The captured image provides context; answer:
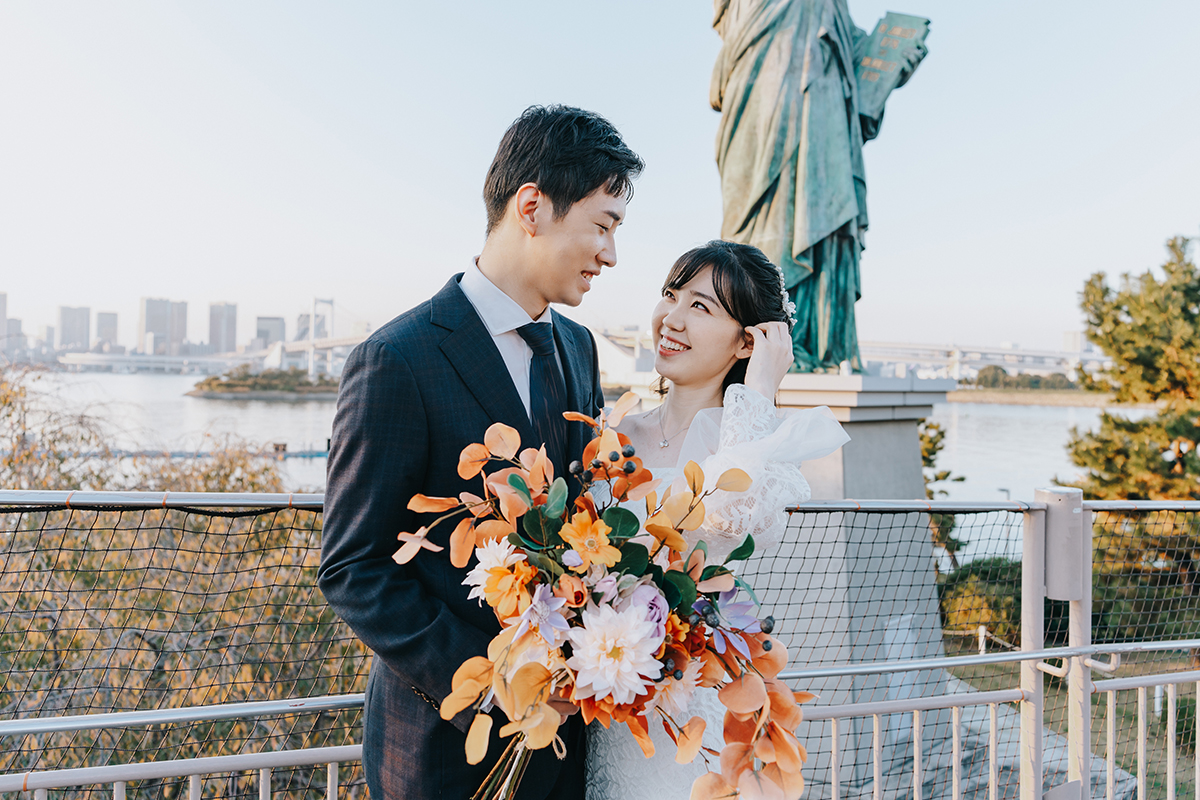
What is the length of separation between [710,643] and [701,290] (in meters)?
1.00

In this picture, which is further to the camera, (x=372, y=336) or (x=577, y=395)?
(x=577, y=395)

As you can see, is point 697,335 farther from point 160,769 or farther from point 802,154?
point 802,154

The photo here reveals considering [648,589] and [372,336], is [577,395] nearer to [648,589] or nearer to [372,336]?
[372,336]

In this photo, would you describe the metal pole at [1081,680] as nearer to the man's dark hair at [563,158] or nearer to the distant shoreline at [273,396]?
the man's dark hair at [563,158]

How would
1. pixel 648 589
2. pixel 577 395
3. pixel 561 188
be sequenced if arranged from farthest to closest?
pixel 577 395, pixel 561 188, pixel 648 589

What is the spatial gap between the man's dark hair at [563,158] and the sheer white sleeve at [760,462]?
46 centimetres

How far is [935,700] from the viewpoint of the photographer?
2.12 metres

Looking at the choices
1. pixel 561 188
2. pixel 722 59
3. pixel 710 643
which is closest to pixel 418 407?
pixel 561 188

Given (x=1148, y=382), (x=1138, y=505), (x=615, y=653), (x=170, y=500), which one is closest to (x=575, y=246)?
(x=615, y=653)


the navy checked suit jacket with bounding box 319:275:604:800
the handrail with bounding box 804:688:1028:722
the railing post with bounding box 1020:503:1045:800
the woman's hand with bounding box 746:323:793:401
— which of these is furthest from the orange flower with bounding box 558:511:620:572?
the railing post with bounding box 1020:503:1045:800

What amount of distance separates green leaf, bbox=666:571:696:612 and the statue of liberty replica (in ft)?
15.4

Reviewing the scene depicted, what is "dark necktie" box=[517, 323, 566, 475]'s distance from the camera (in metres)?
1.29

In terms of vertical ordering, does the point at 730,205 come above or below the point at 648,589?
above

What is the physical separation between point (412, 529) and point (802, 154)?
4.87 meters
